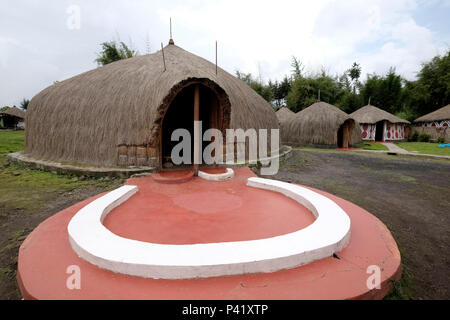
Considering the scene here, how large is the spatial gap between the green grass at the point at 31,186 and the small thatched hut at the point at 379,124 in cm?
2374

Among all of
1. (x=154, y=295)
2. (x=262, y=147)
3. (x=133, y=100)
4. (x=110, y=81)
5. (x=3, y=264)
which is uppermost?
(x=110, y=81)

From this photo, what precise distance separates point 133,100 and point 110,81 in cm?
162

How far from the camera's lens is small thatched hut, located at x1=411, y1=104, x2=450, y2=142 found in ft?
69.4

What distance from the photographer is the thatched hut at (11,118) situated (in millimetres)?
29516

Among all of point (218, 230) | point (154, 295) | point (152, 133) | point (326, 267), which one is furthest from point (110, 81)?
point (326, 267)

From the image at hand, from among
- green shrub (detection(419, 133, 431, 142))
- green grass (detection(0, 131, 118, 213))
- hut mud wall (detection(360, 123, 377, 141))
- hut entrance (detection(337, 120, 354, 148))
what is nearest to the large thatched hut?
green grass (detection(0, 131, 118, 213))

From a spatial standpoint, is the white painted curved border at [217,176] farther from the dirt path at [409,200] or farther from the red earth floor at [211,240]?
the dirt path at [409,200]

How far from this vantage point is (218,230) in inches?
125

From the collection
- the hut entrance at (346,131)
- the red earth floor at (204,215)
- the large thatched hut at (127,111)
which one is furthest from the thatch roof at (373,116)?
the red earth floor at (204,215)

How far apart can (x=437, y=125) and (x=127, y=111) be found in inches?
1134

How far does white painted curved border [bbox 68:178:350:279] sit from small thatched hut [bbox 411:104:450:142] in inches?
1055

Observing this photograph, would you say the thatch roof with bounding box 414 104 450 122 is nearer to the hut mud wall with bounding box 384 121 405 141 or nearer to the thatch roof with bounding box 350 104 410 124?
the hut mud wall with bounding box 384 121 405 141

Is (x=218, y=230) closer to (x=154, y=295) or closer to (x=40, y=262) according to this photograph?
(x=154, y=295)

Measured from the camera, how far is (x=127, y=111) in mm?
6793
